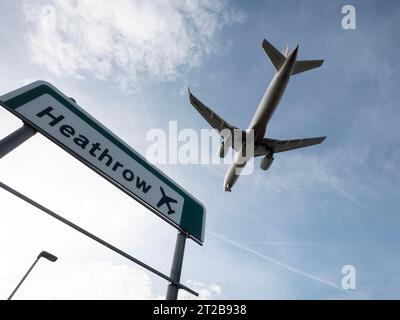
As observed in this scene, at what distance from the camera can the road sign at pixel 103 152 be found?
285 cm

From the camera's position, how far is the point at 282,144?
118ft

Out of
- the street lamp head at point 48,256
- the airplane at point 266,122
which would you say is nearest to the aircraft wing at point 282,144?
the airplane at point 266,122

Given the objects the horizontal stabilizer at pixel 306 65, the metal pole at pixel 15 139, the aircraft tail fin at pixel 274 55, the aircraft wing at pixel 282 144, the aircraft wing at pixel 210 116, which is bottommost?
the metal pole at pixel 15 139

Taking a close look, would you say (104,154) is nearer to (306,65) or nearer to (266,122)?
(266,122)

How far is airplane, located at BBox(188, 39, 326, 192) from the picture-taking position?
28.9 meters

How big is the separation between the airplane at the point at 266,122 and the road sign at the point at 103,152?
27.6m

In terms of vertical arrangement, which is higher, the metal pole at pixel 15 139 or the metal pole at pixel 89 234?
the metal pole at pixel 15 139

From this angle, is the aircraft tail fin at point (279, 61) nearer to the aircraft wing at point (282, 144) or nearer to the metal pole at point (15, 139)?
the aircraft wing at point (282, 144)

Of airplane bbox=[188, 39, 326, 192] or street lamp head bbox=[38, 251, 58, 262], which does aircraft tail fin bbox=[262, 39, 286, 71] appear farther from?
street lamp head bbox=[38, 251, 58, 262]
